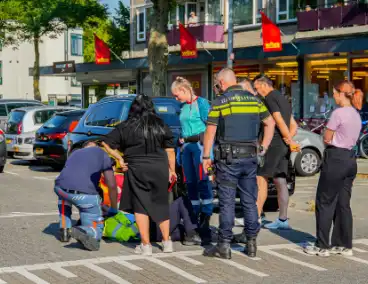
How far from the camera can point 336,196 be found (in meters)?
8.30

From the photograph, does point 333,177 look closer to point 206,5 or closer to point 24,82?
point 206,5

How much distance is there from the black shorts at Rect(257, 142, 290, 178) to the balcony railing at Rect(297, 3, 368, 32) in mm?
17165

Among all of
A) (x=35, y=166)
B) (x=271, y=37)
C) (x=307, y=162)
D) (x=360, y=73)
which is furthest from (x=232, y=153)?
(x=271, y=37)

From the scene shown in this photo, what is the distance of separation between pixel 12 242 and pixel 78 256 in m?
1.16

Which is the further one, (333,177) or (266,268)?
(333,177)

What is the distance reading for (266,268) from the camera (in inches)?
303

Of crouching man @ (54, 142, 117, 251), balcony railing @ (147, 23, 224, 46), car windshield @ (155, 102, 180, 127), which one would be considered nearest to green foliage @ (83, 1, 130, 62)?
balcony railing @ (147, 23, 224, 46)

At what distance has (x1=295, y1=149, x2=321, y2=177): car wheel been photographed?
55.7 feet

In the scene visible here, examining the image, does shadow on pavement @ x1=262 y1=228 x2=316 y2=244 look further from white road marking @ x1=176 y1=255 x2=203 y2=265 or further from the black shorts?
white road marking @ x1=176 y1=255 x2=203 y2=265

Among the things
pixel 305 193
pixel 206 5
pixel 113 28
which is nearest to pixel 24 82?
pixel 113 28

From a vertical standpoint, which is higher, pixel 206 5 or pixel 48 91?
pixel 206 5

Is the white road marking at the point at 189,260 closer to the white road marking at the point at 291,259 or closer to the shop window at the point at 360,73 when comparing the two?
the white road marking at the point at 291,259

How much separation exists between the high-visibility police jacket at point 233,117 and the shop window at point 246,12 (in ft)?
81.0

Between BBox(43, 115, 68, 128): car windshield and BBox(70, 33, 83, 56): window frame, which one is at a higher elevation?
BBox(70, 33, 83, 56): window frame
